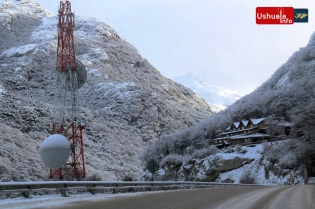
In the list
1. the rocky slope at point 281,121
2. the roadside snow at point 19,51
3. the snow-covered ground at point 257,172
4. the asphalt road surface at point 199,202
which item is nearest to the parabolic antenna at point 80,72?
the asphalt road surface at point 199,202

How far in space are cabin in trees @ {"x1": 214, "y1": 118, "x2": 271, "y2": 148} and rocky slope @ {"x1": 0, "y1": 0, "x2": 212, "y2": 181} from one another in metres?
21.7

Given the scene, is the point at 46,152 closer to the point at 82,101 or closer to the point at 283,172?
the point at 283,172

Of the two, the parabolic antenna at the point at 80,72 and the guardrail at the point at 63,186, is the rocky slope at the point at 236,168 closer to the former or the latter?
the parabolic antenna at the point at 80,72

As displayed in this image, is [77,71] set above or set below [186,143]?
above

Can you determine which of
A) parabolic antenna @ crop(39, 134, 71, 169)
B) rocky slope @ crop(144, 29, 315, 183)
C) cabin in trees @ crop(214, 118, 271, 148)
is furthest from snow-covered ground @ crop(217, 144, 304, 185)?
parabolic antenna @ crop(39, 134, 71, 169)

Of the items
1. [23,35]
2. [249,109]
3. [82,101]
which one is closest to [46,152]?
[249,109]

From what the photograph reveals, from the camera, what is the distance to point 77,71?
3878 centimetres

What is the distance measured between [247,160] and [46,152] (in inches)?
1431

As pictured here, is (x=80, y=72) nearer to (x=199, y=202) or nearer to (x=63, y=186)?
(x=63, y=186)

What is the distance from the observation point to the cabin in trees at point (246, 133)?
212 feet

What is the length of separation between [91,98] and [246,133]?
214 feet

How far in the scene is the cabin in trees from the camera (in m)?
64.7

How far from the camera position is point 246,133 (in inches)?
2667

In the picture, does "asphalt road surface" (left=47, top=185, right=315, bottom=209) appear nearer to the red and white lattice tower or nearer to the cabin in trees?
the red and white lattice tower
